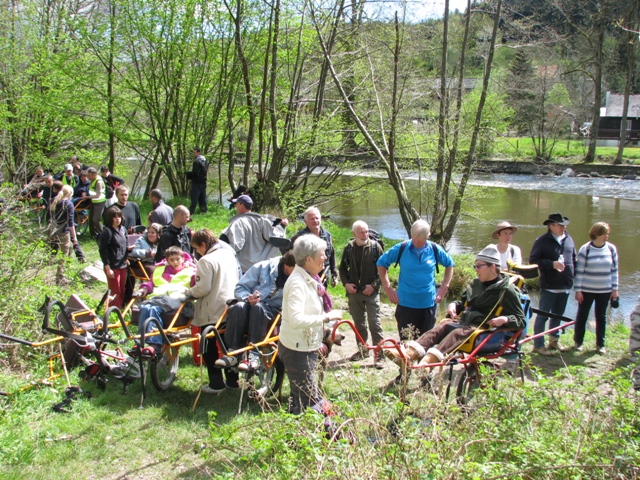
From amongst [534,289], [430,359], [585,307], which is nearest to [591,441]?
[430,359]

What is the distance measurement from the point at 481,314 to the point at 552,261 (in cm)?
235

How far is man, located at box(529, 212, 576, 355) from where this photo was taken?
6.75 m

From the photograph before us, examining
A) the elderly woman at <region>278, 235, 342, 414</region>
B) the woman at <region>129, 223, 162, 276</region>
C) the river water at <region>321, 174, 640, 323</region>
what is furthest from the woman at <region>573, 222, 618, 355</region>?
the woman at <region>129, 223, 162, 276</region>

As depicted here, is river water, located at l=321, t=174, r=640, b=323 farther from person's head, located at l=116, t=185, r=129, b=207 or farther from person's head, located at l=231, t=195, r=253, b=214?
person's head, located at l=116, t=185, r=129, b=207

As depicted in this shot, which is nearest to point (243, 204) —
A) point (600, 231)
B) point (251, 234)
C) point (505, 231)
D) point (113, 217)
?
point (251, 234)

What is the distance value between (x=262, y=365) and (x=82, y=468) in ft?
5.36

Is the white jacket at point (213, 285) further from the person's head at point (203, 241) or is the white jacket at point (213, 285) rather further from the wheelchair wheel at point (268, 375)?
the wheelchair wheel at point (268, 375)

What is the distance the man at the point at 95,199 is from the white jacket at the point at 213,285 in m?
6.37

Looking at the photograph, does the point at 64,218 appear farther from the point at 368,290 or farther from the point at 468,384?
the point at 468,384

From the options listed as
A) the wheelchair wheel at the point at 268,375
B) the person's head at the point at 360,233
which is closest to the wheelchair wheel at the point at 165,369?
the wheelchair wheel at the point at 268,375

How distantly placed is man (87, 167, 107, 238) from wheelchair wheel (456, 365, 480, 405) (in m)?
8.04

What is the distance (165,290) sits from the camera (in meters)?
5.54

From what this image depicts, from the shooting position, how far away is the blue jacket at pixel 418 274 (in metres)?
5.66

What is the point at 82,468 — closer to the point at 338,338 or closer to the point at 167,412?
the point at 167,412
